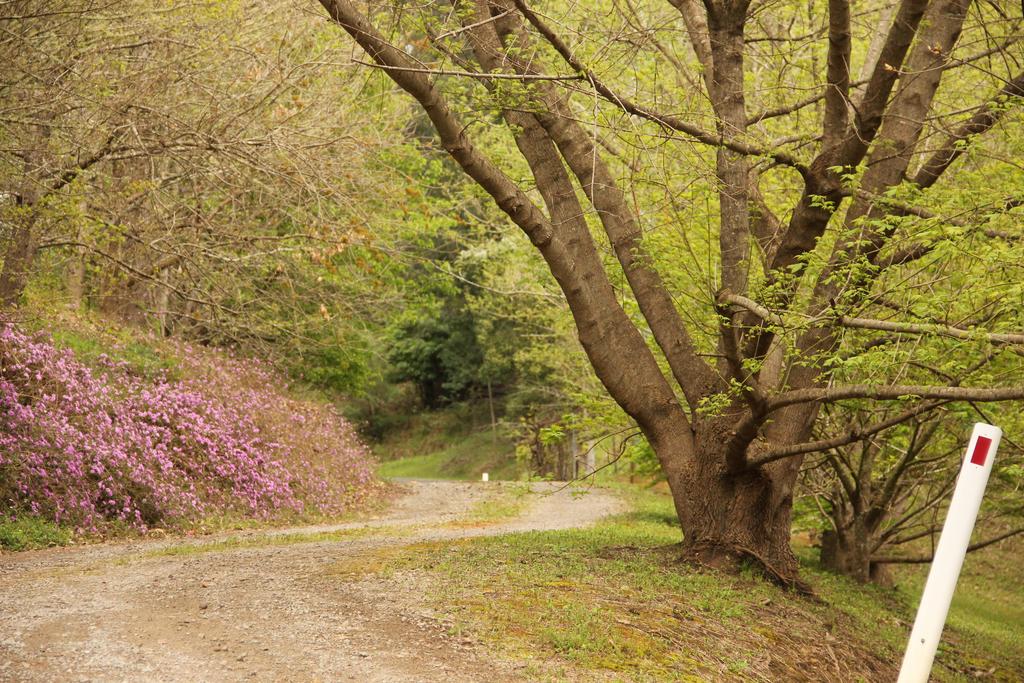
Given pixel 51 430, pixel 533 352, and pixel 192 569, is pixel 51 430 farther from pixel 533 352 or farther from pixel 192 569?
pixel 533 352

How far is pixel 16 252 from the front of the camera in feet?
34.9

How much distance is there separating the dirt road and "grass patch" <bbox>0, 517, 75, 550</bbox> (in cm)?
42

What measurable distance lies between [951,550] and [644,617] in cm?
381

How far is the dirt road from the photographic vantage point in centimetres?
521

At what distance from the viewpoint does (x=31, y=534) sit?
419 inches

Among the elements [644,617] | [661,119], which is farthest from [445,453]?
[644,617]

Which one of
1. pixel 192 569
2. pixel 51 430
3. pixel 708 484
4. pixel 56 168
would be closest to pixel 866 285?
pixel 708 484

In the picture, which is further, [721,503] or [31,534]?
[31,534]

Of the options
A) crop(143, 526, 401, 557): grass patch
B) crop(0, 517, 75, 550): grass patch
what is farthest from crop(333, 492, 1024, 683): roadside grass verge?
crop(0, 517, 75, 550): grass patch

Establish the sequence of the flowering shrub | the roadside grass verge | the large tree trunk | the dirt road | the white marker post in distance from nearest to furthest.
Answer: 1. the white marker post in distance
2. the dirt road
3. the roadside grass verge
4. the large tree trunk
5. the flowering shrub

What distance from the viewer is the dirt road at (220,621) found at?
5207 millimetres

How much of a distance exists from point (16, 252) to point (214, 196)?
5.11m

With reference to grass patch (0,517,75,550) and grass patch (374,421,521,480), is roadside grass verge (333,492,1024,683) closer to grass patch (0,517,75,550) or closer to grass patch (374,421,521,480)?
grass patch (0,517,75,550)

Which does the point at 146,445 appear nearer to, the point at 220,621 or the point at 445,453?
the point at 220,621
